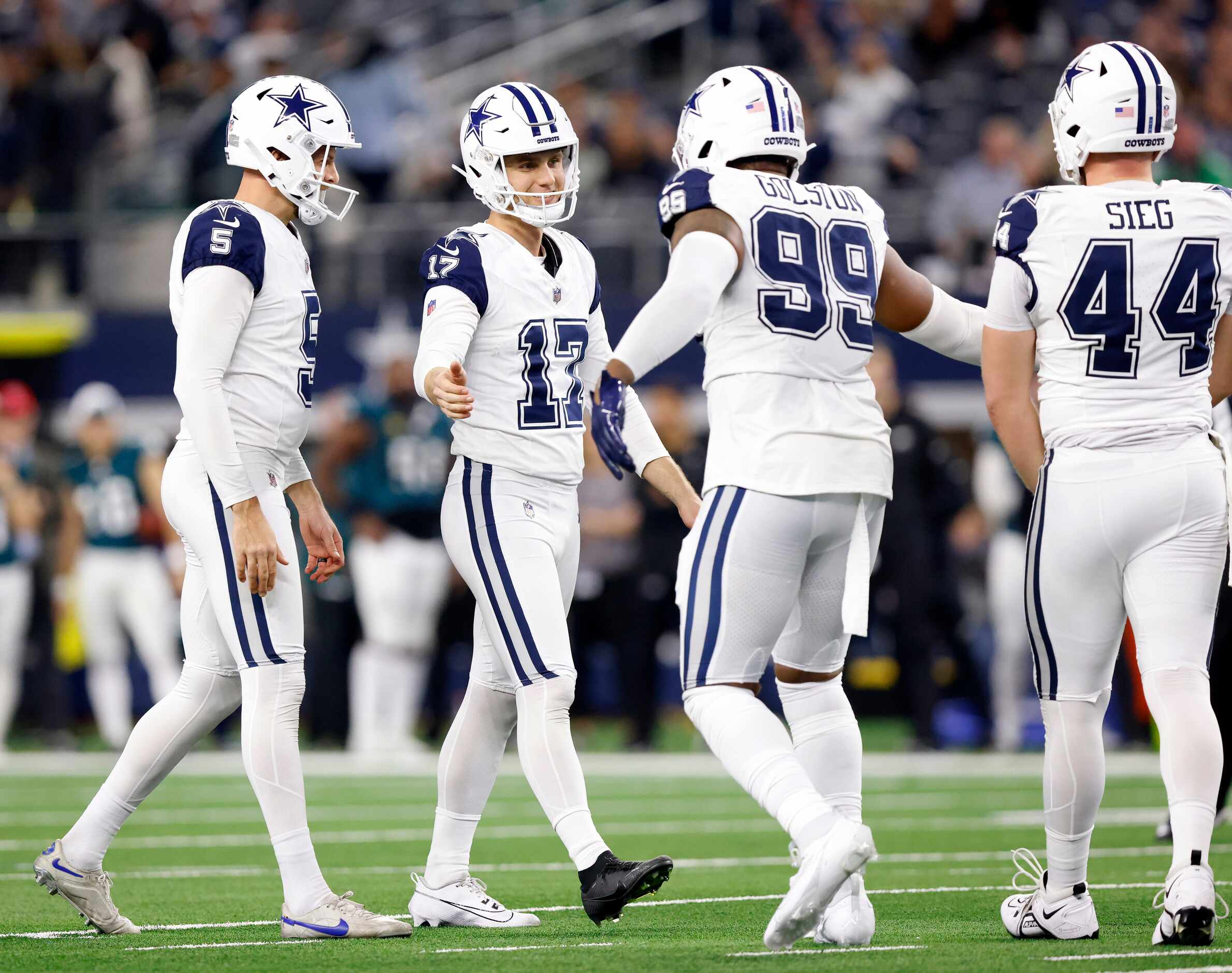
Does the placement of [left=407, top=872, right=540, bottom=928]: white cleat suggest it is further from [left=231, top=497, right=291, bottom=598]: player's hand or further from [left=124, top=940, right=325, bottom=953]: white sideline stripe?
[left=231, top=497, right=291, bottom=598]: player's hand

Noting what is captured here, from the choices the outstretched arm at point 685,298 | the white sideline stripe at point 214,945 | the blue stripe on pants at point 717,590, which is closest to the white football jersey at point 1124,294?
the outstretched arm at point 685,298

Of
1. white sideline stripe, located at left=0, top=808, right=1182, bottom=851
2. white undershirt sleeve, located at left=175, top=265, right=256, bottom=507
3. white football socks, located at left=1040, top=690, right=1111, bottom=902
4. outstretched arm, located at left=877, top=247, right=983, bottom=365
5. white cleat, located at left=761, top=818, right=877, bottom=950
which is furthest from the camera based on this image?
white sideline stripe, located at left=0, top=808, right=1182, bottom=851

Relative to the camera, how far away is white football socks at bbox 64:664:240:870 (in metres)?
4.83

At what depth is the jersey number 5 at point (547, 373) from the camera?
4.97 metres

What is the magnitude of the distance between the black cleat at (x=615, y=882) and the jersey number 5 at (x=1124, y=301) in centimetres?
156

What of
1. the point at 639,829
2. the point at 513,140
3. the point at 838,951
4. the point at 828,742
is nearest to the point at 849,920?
the point at 838,951

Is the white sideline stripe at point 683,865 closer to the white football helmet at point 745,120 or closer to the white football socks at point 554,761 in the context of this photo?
the white football socks at point 554,761

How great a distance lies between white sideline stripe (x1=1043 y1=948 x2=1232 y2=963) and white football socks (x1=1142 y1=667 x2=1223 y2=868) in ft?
0.65

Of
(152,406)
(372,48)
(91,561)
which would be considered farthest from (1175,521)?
(372,48)

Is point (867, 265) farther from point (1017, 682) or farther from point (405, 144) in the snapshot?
point (405, 144)

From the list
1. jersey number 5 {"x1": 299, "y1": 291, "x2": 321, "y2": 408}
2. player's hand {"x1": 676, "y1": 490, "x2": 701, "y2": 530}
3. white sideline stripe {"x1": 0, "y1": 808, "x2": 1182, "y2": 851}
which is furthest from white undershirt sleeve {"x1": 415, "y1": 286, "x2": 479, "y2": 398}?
white sideline stripe {"x1": 0, "y1": 808, "x2": 1182, "y2": 851}

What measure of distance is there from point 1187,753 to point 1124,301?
3.40ft

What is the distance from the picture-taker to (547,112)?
505cm

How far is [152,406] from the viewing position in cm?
1334
